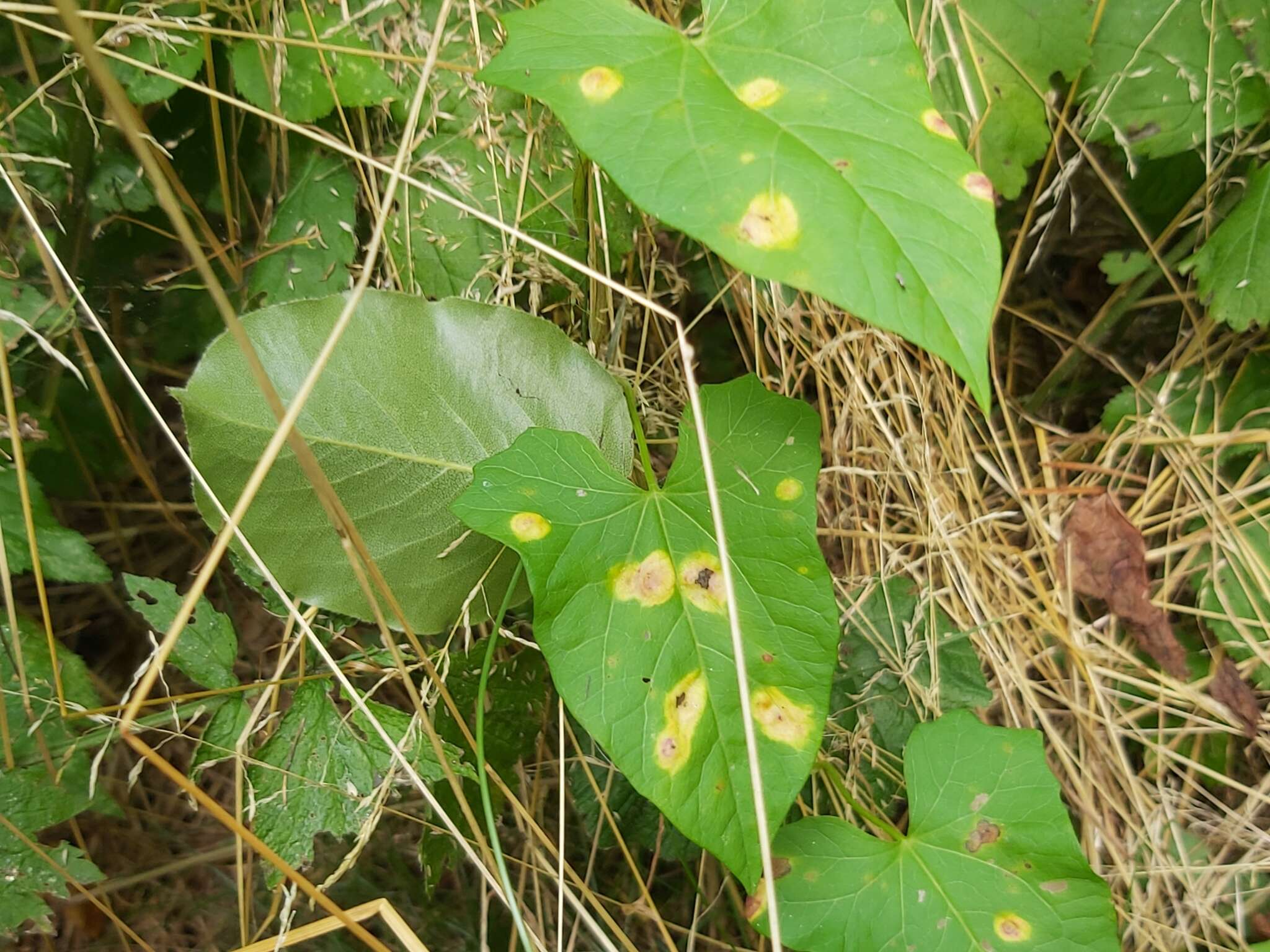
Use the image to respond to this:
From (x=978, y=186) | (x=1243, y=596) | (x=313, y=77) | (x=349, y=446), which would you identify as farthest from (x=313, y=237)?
(x=1243, y=596)

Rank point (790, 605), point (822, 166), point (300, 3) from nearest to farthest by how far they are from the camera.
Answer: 1. point (822, 166)
2. point (790, 605)
3. point (300, 3)

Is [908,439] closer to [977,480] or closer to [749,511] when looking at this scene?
[977,480]

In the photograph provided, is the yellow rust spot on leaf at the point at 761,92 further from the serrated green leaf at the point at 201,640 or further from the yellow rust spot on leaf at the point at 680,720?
the serrated green leaf at the point at 201,640

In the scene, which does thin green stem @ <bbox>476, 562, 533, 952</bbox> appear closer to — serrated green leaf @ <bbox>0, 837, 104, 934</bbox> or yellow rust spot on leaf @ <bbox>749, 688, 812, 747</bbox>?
yellow rust spot on leaf @ <bbox>749, 688, 812, 747</bbox>

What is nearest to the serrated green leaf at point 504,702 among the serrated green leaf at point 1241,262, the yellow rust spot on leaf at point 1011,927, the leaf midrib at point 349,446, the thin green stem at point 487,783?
the thin green stem at point 487,783

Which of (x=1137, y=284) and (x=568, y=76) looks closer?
(x=568, y=76)

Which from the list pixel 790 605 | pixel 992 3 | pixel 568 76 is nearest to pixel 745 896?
pixel 790 605

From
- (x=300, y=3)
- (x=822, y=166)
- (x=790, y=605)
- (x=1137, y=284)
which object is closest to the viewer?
(x=822, y=166)

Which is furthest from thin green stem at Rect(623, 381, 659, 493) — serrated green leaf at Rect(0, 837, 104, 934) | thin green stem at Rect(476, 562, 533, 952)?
serrated green leaf at Rect(0, 837, 104, 934)
